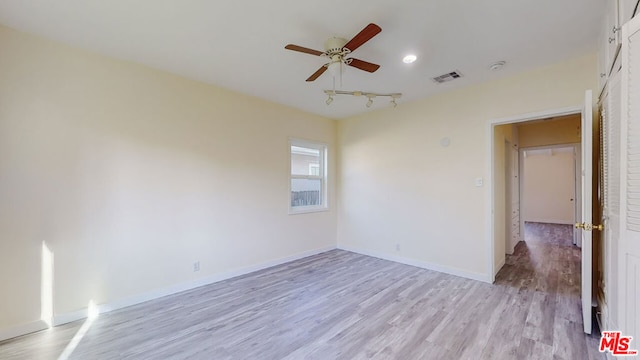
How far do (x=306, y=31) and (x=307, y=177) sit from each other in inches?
116

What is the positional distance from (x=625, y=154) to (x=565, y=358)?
63.4 inches

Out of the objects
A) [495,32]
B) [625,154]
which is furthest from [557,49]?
[625,154]

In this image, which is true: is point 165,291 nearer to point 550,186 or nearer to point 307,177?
point 307,177

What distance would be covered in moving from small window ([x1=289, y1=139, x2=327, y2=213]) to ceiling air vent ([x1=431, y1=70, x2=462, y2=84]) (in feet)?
7.86

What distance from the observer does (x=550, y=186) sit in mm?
8789

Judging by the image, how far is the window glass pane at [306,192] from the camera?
4734mm

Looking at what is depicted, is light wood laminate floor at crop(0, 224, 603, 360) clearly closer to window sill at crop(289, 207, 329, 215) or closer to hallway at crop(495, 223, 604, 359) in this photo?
hallway at crop(495, 223, 604, 359)

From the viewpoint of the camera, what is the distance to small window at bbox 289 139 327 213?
4.73m

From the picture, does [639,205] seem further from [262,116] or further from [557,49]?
[262,116]

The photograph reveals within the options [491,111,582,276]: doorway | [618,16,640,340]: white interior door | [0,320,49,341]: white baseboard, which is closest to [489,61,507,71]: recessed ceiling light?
[491,111,582,276]: doorway

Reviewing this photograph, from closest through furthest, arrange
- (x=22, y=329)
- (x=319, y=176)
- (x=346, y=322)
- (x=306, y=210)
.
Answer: (x=22, y=329)
(x=346, y=322)
(x=306, y=210)
(x=319, y=176)

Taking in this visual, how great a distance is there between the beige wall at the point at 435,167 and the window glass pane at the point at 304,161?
59 cm

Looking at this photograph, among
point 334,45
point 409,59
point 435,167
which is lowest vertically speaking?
point 435,167

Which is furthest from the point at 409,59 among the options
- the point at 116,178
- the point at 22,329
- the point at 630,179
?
the point at 22,329
